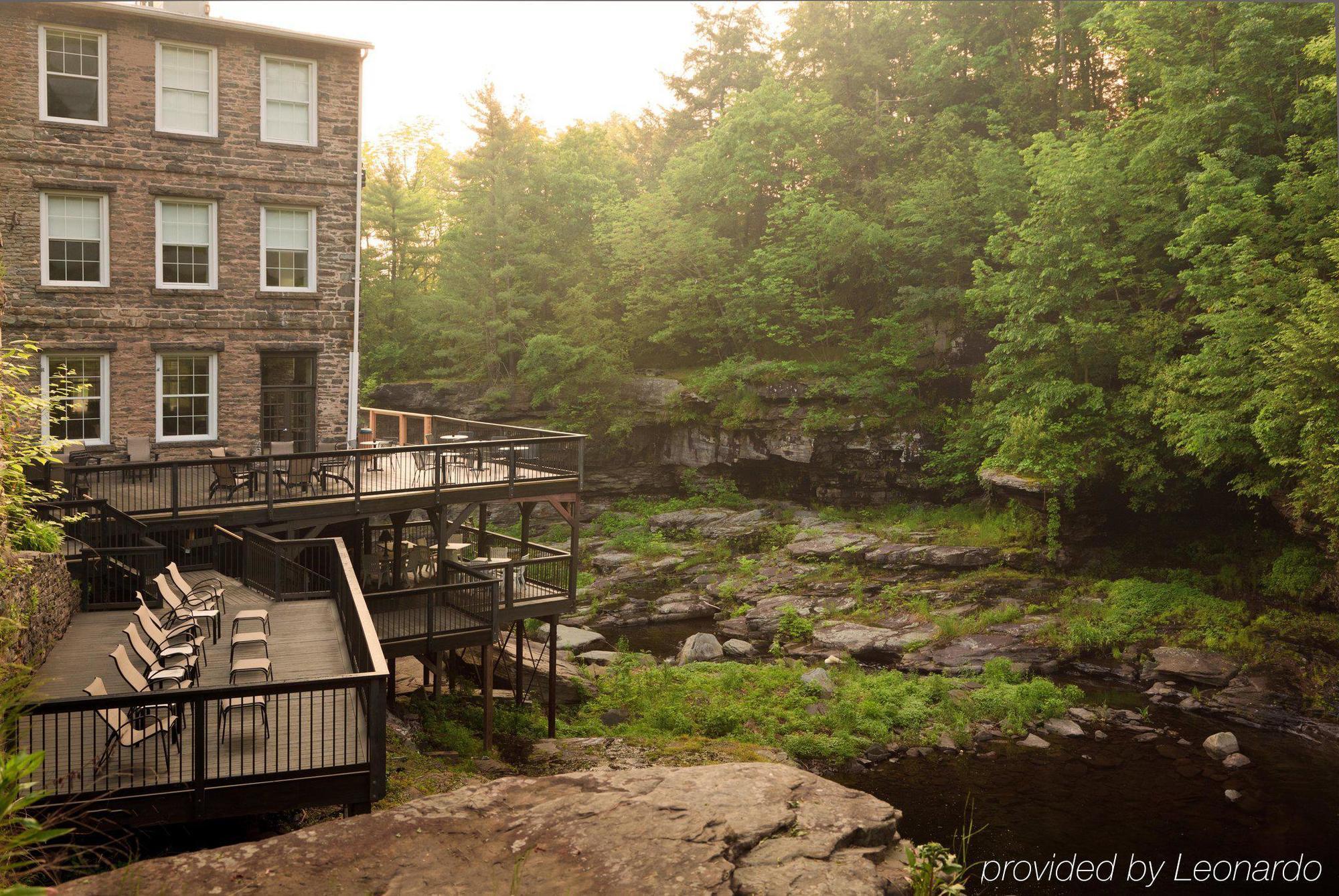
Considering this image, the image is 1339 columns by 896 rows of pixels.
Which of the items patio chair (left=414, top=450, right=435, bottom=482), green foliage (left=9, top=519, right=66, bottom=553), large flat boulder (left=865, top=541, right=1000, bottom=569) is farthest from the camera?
large flat boulder (left=865, top=541, right=1000, bottom=569)

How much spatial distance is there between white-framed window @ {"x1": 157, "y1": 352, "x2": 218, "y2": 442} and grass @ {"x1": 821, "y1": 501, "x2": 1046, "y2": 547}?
2037 centimetres

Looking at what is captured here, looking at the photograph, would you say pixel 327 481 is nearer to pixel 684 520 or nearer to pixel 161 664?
pixel 161 664

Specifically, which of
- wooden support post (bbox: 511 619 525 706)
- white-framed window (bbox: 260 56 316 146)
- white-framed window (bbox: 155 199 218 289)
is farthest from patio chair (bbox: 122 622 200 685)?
white-framed window (bbox: 260 56 316 146)

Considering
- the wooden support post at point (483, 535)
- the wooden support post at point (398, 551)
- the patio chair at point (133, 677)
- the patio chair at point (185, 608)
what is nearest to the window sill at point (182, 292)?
the wooden support post at point (398, 551)

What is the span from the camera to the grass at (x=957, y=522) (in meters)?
28.5

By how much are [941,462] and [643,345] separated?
15.5 metres

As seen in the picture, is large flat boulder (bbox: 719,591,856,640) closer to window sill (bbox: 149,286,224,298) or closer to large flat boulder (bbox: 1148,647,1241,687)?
large flat boulder (bbox: 1148,647,1241,687)

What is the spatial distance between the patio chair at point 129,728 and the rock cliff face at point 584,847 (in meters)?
2.11

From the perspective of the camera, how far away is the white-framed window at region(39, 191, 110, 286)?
2044cm

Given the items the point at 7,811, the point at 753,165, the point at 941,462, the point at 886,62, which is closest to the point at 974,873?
the point at 7,811

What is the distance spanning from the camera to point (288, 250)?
22.8m

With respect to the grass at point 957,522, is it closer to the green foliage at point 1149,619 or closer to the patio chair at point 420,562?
the green foliage at point 1149,619

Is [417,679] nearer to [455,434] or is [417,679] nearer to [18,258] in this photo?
[455,434]

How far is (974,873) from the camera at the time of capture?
45.9 ft
